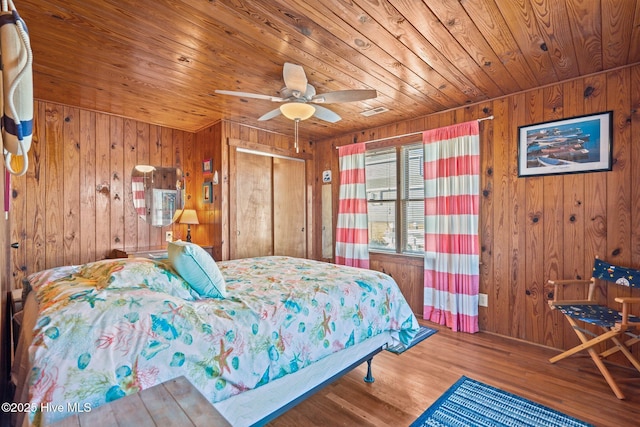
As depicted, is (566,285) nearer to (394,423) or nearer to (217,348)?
(394,423)

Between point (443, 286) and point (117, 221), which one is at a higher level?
point (117, 221)

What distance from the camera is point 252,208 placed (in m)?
4.04

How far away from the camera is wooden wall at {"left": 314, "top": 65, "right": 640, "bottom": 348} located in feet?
8.19

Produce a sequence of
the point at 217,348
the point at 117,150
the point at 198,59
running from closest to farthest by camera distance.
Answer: the point at 217,348 < the point at 198,59 < the point at 117,150

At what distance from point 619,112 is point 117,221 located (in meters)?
5.12

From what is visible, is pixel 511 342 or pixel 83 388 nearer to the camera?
pixel 83 388

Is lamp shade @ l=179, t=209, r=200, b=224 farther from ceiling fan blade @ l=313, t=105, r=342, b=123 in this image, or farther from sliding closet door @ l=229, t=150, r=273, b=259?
ceiling fan blade @ l=313, t=105, r=342, b=123

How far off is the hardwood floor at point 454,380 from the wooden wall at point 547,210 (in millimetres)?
416

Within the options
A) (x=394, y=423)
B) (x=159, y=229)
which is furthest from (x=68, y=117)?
(x=394, y=423)

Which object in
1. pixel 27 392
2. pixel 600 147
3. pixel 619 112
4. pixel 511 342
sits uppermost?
pixel 619 112

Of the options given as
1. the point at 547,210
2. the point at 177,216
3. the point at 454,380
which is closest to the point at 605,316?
the point at 547,210

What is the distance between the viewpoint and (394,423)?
183cm

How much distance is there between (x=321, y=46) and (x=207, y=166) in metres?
2.42

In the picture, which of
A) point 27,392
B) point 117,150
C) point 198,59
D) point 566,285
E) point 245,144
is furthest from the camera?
point 245,144
